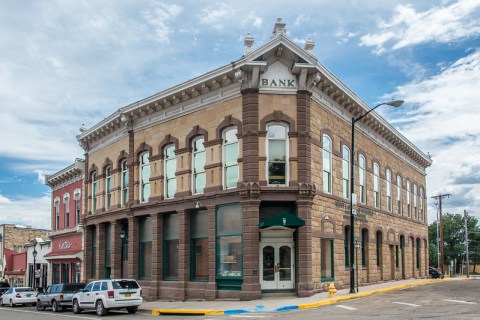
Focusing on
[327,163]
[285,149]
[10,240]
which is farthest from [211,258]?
[10,240]

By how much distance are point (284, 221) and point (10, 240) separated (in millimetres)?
47307

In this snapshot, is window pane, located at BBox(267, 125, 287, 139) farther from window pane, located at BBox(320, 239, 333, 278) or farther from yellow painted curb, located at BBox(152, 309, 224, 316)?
yellow painted curb, located at BBox(152, 309, 224, 316)

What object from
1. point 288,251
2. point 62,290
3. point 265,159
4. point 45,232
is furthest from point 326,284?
point 45,232

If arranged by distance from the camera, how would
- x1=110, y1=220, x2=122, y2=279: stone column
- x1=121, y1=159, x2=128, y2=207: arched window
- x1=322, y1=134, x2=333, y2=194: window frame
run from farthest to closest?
x1=110, y1=220, x2=122, y2=279: stone column, x1=121, y1=159, x2=128, y2=207: arched window, x1=322, y1=134, x2=333, y2=194: window frame

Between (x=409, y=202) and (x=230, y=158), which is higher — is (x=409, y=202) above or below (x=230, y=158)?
below

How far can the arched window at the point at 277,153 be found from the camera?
26.4 m

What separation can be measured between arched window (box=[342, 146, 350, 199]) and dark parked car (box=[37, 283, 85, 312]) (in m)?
14.9

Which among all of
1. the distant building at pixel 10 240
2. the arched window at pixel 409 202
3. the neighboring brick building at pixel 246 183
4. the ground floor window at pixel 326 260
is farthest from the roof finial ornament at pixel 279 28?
the distant building at pixel 10 240

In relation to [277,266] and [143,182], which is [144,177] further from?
[277,266]

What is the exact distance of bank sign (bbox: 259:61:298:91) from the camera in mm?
26578

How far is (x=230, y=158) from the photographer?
Answer: 27594mm

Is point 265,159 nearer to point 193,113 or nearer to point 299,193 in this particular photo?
point 299,193

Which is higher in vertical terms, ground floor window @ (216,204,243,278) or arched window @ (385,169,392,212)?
arched window @ (385,169,392,212)

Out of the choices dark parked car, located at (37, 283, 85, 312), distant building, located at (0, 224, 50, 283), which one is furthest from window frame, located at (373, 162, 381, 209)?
distant building, located at (0, 224, 50, 283)
